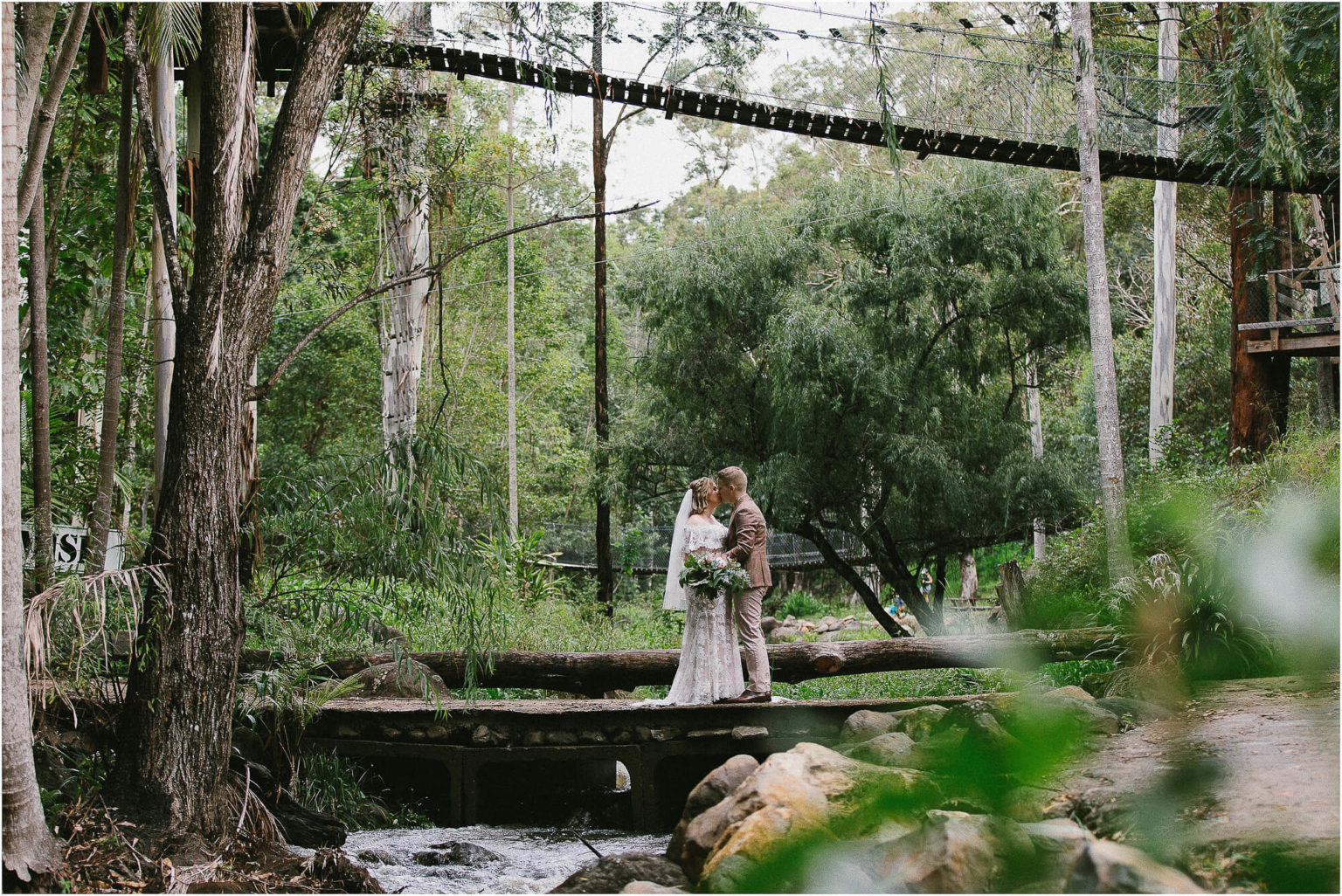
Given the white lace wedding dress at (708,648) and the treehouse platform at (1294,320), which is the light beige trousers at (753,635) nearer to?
the white lace wedding dress at (708,648)

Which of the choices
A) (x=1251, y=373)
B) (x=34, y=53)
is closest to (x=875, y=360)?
(x=1251, y=373)

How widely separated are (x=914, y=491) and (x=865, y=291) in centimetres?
303

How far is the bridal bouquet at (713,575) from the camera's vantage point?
763 cm

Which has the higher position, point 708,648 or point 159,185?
point 159,185

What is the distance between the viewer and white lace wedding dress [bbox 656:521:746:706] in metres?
7.80

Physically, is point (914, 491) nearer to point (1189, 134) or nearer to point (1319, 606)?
point (1189, 134)

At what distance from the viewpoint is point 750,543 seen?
7.73m

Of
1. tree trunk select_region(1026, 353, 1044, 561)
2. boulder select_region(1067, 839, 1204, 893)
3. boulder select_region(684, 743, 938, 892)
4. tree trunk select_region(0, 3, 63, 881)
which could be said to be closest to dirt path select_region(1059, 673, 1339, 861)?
boulder select_region(1067, 839, 1204, 893)

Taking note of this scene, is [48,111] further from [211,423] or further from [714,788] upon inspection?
[714,788]

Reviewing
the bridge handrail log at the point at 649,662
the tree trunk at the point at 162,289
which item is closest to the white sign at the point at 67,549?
the tree trunk at the point at 162,289

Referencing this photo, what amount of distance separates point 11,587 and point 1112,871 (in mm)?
4647

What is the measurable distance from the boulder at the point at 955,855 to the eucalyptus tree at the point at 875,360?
1304 cm

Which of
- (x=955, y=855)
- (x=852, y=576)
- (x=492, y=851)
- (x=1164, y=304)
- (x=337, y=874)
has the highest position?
(x=1164, y=304)

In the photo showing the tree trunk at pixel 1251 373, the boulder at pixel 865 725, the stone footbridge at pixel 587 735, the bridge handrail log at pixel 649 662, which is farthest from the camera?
the tree trunk at pixel 1251 373
